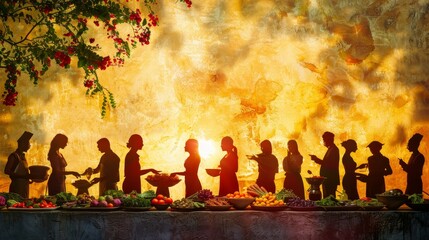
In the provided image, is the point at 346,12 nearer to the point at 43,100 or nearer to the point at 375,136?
the point at 375,136

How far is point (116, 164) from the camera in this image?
10.9m

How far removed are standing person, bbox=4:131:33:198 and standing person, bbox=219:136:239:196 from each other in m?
3.43

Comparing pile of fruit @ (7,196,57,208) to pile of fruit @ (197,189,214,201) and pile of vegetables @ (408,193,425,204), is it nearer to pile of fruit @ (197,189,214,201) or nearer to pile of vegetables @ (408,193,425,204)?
pile of fruit @ (197,189,214,201)

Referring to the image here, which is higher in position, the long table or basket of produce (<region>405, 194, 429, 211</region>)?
basket of produce (<region>405, 194, 429, 211</region>)

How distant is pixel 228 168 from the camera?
1106 cm

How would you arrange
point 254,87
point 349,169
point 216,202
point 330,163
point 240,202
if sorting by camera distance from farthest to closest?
point 254,87
point 349,169
point 330,163
point 240,202
point 216,202

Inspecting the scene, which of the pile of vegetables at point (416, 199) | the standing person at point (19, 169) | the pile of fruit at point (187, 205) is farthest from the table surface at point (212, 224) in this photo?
the standing person at point (19, 169)

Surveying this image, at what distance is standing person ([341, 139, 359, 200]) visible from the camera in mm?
11047

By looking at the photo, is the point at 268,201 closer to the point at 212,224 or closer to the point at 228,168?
the point at 212,224

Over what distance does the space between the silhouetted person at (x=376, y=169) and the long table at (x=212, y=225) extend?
2229 mm

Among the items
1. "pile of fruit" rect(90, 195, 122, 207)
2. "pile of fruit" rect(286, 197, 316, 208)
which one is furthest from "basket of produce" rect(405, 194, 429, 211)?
"pile of fruit" rect(90, 195, 122, 207)

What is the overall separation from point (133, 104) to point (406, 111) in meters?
6.29

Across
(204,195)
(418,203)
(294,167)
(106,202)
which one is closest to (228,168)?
(294,167)

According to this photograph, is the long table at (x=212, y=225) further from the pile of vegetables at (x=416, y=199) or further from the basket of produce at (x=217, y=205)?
the pile of vegetables at (x=416, y=199)
